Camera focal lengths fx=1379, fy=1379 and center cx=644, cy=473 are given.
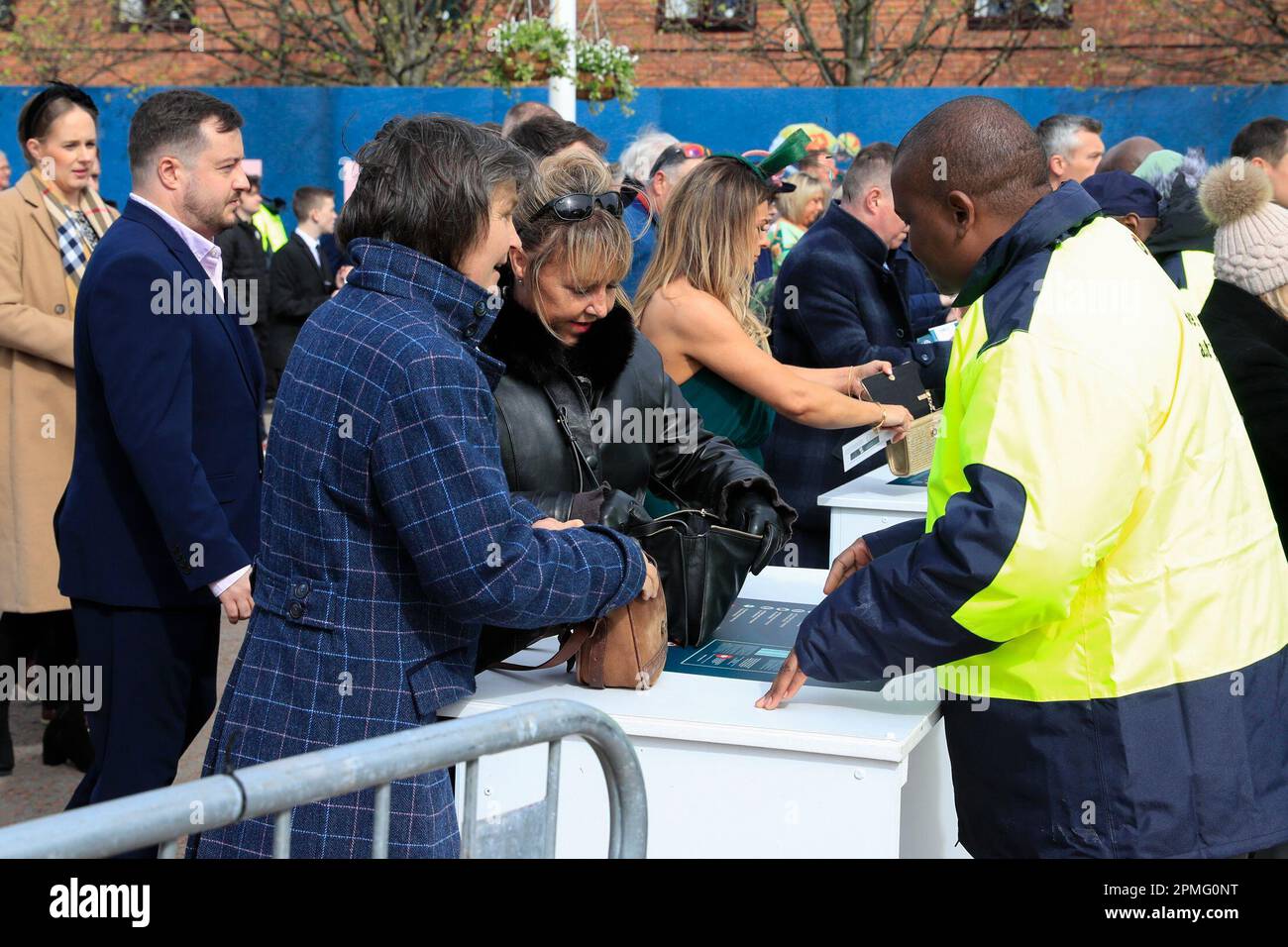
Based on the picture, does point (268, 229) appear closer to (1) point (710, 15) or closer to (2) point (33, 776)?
(1) point (710, 15)

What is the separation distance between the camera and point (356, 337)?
2.12 metres

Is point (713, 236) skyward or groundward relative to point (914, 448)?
A: skyward

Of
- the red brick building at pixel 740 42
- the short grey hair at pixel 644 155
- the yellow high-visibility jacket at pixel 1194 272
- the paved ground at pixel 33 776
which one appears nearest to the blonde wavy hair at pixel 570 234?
the yellow high-visibility jacket at pixel 1194 272

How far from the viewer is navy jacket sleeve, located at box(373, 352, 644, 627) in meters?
2.06

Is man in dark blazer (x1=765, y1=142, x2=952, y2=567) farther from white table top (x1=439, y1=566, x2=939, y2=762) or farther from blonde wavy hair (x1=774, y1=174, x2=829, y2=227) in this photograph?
blonde wavy hair (x1=774, y1=174, x2=829, y2=227)

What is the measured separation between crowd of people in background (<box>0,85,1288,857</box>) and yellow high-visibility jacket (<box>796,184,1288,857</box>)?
22cm

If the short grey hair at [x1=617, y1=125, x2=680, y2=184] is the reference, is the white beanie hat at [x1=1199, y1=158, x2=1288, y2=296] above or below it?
below

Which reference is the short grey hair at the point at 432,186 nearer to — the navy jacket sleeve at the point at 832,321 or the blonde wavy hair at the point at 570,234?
the blonde wavy hair at the point at 570,234

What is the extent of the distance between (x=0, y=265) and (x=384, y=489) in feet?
9.67

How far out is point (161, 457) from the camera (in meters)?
3.06

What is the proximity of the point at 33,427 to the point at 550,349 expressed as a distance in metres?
2.54

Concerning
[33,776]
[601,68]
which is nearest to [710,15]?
[601,68]

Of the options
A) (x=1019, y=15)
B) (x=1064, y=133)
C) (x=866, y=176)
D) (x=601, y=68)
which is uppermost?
(x=1019, y=15)

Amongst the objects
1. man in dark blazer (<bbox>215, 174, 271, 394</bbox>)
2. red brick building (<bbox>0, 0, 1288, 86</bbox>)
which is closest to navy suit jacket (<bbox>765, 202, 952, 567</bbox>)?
man in dark blazer (<bbox>215, 174, 271, 394</bbox>)
